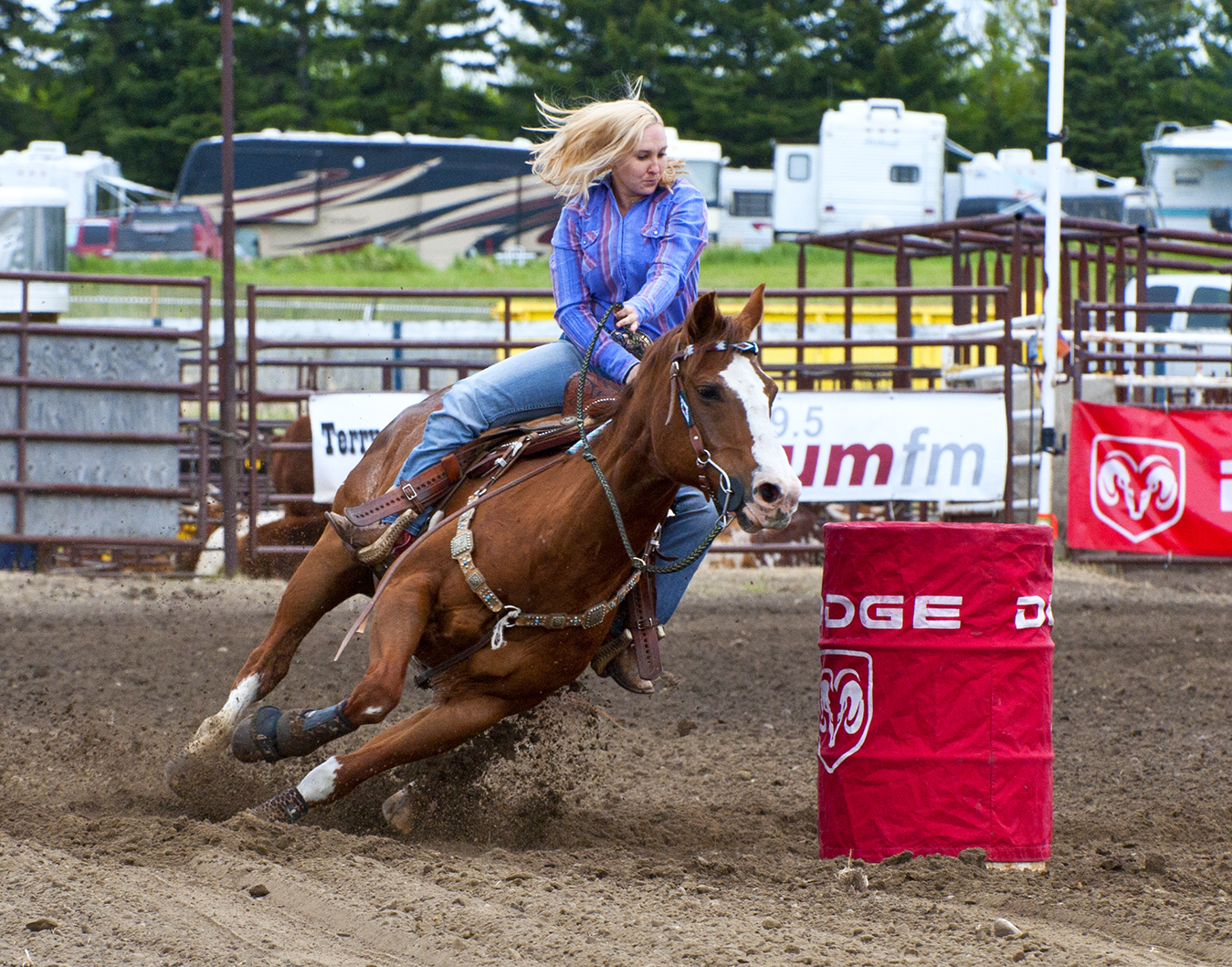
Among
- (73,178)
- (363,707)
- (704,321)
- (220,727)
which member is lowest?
(220,727)

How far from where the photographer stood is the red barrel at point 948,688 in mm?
3965

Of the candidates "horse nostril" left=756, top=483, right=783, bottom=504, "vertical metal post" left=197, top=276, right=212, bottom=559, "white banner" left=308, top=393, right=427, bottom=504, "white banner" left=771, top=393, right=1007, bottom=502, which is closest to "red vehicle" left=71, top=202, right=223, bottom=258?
"vertical metal post" left=197, top=276, right=212, bottom=559

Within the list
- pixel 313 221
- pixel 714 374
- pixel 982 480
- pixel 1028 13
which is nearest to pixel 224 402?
pixel 982 480

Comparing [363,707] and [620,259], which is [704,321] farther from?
[363,707]

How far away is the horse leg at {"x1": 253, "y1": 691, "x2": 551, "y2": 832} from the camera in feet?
13.3

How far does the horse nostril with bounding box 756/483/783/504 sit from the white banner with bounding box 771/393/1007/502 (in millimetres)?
6280

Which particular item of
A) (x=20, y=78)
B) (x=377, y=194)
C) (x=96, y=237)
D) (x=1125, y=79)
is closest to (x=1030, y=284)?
(x=377, y=194)

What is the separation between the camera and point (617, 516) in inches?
156

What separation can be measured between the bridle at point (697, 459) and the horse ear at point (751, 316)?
0.05 meters

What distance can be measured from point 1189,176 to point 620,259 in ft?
91.2

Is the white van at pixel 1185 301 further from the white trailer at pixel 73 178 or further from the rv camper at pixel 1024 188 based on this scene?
the white trailer at pixel 73 178

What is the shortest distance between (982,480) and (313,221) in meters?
20.0

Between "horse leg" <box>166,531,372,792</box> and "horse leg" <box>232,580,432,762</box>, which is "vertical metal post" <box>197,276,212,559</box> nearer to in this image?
"horse leg" <box>166,531,372,792</box>

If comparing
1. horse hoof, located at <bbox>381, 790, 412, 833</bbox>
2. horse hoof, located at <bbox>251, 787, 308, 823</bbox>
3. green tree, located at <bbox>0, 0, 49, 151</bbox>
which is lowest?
horse hoof, located at <bbox>381, 790, 412, 833</bbox>
